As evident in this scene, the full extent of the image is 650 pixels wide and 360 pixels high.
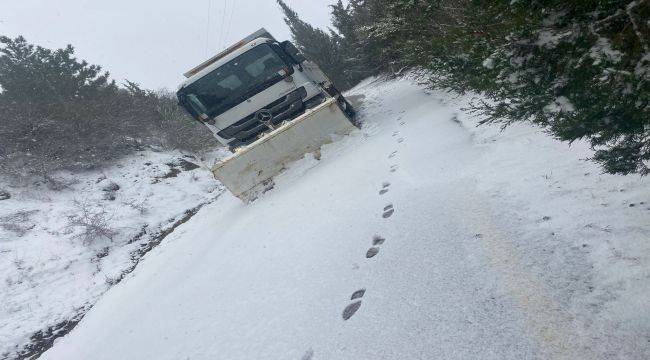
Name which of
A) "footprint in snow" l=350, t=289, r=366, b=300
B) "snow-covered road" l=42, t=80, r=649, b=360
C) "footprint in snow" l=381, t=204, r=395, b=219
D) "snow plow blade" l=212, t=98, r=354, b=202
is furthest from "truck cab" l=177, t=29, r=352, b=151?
"footprint in snow" l=350, t=289, r=366, b=300

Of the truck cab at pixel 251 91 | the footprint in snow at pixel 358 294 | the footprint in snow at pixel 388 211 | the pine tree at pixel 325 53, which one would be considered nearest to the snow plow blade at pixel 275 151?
the truck cab at pixel 251 91

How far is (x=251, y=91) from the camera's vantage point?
7496 millimetres

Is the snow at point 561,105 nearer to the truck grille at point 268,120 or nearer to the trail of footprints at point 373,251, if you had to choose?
the trail of footprints at point 373,251

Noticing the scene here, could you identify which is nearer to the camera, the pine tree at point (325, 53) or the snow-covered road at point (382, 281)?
the snow-covered road at point (382, 281)

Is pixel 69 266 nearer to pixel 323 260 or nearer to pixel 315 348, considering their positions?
pixel 323 260

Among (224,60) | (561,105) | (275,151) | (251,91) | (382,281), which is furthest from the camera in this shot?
(251,91)

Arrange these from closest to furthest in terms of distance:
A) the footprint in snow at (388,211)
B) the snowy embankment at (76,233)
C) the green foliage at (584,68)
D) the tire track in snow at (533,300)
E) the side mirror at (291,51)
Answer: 1. the tire track in snow at (533,300)
2. the green foliage at (584,68)
3. the footprint in snow at (388,211)
4. the snowy embankment at (76,233)
5. the side mirror at (291,51)

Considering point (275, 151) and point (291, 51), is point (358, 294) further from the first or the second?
point (291, 51)

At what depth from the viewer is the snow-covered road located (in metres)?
1.89

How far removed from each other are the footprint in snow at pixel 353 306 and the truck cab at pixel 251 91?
5104 millimetres

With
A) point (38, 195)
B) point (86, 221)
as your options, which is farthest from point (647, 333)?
point (38, 195)

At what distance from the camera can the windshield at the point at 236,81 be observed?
291 inches

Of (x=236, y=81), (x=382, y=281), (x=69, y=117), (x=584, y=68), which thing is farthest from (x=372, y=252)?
(x=69, y=117)

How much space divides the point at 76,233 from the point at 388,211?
776cm
